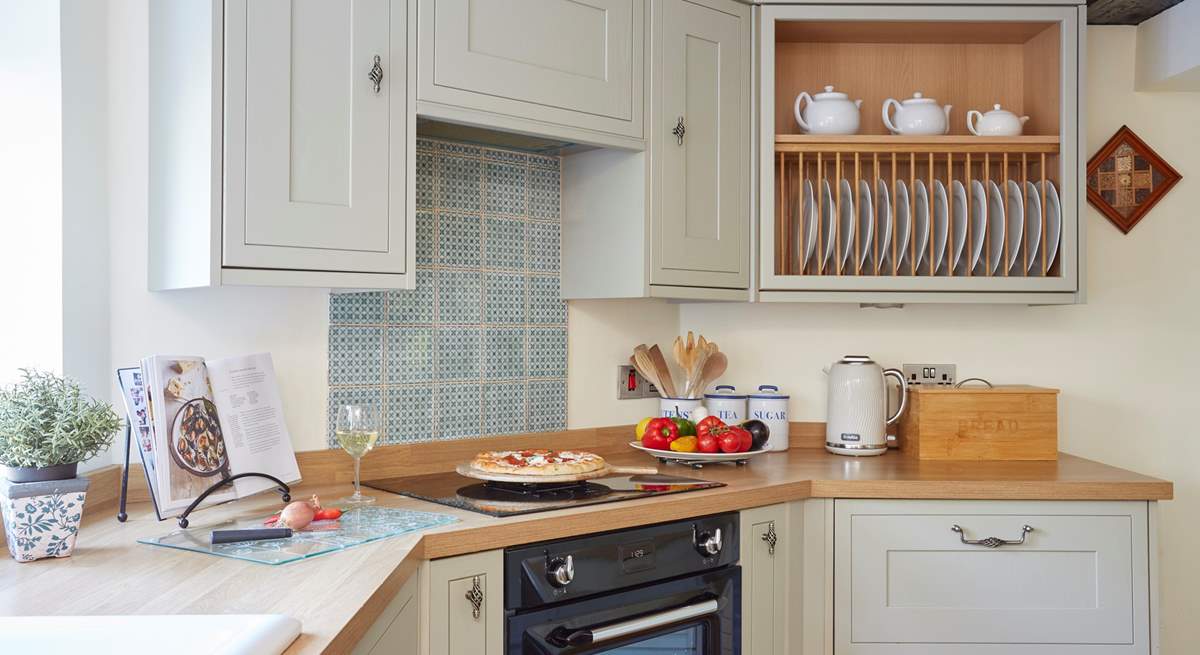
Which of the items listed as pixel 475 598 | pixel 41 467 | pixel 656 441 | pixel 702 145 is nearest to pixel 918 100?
pixel 702 145

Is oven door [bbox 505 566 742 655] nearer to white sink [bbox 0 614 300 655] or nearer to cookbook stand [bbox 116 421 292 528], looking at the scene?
cookbook stand [bbox 116 421 292 528]

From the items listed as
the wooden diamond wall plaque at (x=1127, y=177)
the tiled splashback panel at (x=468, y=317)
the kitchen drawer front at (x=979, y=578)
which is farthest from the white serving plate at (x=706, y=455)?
the wooden diamond wall plaque at (x=1127, y=177)

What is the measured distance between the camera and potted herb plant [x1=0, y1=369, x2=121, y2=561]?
1518mm

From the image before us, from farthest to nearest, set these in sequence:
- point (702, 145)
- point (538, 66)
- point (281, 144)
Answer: point (702, 145)
point (538, 66)
point (281, 144)

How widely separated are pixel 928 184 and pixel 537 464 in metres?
1.40

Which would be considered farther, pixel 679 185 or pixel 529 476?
pixel 679 185

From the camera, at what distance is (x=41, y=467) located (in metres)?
1.54

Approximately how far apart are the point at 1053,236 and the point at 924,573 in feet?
3.33

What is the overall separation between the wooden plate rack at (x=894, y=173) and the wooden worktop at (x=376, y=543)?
0.54 metres

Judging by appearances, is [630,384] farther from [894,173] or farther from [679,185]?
[894,173]

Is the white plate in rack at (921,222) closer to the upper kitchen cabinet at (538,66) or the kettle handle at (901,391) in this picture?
the kettle handle at (901,391)

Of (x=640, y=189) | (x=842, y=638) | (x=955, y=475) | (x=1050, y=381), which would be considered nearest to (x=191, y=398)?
(x=640, y=189)

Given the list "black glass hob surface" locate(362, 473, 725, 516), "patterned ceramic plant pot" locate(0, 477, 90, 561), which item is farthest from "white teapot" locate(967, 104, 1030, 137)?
"patterned ceramic plant pot" locate(0, 477, 90, 561)

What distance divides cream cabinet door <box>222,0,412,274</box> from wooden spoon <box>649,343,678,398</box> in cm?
103
